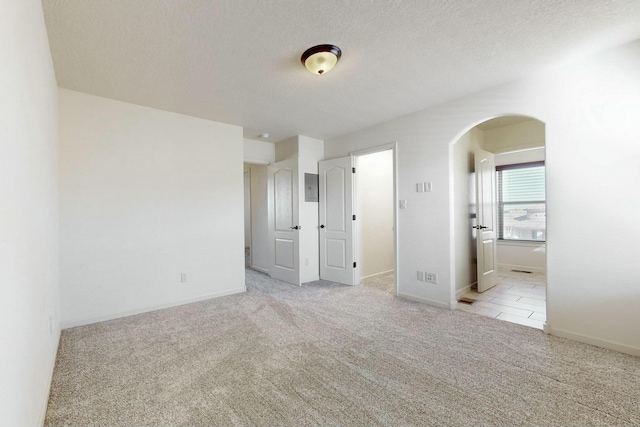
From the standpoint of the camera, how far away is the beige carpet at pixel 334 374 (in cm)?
160

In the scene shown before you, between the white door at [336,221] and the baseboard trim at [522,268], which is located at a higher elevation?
the white door at [336,221]

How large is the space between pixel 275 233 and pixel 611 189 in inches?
168

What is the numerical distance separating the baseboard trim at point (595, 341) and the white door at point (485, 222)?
140 cm

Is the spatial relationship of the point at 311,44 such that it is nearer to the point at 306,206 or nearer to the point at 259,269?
the point at 306,206

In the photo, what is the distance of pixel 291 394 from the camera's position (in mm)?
1778

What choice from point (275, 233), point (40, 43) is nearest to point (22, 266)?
point (40, 43)

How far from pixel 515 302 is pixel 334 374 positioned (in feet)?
9.40

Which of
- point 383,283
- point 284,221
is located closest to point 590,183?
point 383,283

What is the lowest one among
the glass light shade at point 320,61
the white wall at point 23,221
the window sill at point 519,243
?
the window sill at point 519,243

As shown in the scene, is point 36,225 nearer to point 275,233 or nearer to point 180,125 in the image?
point 180,125

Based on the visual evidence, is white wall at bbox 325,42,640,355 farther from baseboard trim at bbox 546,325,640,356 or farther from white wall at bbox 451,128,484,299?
white wall at bbox 451,128,484,299

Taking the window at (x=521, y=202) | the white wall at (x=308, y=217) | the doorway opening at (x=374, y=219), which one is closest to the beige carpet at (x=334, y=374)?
the white wall at (x=308, y=217)

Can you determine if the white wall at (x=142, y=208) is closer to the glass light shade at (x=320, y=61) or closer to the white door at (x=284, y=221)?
the white door at (x=284, y=221)

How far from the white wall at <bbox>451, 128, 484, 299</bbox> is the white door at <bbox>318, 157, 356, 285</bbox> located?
1510mm
